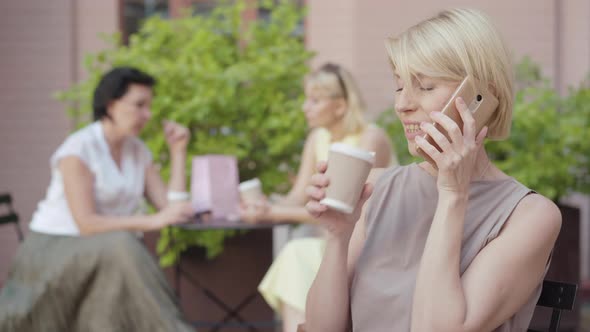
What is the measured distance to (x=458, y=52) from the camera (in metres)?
1.63

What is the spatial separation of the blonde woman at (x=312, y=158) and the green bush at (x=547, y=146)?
589 mm

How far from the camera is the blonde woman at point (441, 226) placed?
5.20 feet

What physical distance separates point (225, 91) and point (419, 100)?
3233mm

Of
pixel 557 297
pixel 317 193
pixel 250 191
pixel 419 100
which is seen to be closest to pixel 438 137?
pixel 419 100

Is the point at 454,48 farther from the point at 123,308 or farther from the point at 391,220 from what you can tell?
the point at 123,308

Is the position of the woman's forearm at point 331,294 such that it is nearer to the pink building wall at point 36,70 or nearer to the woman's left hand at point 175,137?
Answer: the woman's left hand at point 175,137

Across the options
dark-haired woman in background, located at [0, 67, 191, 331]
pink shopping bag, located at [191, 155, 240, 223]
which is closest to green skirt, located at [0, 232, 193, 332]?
dark-haired woman in background, located at [0, 67, 191, 331]

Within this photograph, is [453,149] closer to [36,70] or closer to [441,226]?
[441,226]

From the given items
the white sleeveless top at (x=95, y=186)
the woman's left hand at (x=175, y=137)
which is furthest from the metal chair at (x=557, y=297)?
the woman's left hand at (x=175, y=137)

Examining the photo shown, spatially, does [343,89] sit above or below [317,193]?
below

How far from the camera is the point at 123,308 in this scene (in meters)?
3.77

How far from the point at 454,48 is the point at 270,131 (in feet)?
11.0

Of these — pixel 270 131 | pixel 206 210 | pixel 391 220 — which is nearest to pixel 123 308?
pixel 206 210

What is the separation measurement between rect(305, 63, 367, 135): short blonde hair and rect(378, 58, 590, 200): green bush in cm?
60
